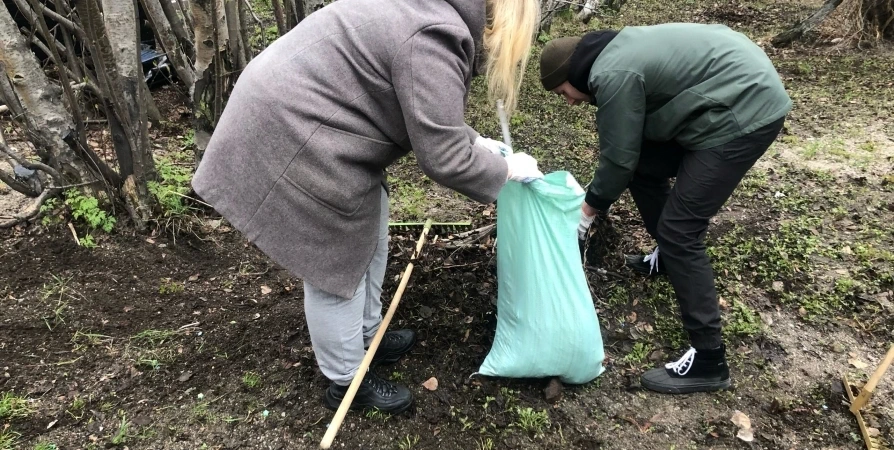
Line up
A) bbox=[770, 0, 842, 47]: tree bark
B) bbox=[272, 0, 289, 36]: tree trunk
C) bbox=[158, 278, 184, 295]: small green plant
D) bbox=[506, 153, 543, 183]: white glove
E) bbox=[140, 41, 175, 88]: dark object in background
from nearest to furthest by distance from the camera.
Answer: bbox=[506, 153, 543, 183]: white glove → bbox=[158, 278, 184, 295]: small green plant → bbox=[272, 0, 289, 36]: tree trunk → bbox=[140, 41, 175, 88]: dark object in background → bbox=[770, 0, 842, 47]: tree bark

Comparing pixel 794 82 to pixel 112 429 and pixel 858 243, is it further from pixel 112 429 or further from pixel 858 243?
pixel 112 429

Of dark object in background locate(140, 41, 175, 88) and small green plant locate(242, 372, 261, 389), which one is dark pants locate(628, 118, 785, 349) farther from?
dark object in background locate(140, 41, 175, 88)

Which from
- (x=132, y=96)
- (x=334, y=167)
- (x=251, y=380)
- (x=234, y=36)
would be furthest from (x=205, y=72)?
(x=334, y=167)

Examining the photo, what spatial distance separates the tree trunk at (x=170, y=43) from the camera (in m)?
3.38

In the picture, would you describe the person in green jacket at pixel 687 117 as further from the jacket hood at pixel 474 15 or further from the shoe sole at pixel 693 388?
the jacket hood at pixel 474 15

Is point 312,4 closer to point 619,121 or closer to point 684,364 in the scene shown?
point 619,121

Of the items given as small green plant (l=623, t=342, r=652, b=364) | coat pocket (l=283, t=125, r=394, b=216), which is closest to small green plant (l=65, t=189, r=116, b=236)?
coat pocket (l=283, t=125, r=394, b=216)

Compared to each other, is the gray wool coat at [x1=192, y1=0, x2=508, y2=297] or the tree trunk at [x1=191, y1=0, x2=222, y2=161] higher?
the gray wool coat at [x1=192, y1=0, x2=508, y2=297]

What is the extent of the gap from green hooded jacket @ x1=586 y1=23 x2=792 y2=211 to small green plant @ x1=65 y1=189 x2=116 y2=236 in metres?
2.45

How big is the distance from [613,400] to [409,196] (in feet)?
6.11

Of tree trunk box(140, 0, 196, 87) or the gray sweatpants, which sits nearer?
the gray sweatpants

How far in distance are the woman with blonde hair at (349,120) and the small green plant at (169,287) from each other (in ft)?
4.24

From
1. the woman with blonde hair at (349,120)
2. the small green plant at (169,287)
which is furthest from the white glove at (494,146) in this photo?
the small green plant at (169,287)

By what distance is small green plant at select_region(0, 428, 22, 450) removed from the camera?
1.75m
